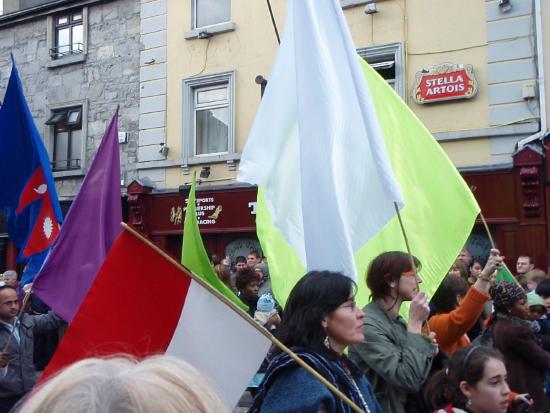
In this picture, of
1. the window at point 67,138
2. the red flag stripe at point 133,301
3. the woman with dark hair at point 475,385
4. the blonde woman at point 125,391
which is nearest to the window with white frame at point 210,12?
the window at point 67,138

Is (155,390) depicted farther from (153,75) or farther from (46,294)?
(153,75)

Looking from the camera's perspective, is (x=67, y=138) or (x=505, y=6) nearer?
(x=505, y=6)

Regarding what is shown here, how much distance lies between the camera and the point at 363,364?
11.5 feet

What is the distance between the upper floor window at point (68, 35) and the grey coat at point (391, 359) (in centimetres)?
1351

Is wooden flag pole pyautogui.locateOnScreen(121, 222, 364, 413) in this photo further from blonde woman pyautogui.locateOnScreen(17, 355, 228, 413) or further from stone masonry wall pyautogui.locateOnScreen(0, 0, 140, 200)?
stone masonry wall pyautogui.locateOnScreen(0, 0, 140, 200)

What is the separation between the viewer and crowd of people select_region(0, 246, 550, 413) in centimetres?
121

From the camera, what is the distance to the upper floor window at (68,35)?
51.5 ft

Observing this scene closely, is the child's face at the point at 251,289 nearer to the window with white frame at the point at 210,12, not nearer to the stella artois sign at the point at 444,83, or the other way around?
the stella artois sign at the point at 444,83

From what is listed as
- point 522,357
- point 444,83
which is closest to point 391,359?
point 522,357

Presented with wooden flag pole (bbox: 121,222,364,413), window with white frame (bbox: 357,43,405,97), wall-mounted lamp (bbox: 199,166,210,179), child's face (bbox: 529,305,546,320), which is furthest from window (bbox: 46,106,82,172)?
wooden flag pole (bbox: 121,222,364,413)

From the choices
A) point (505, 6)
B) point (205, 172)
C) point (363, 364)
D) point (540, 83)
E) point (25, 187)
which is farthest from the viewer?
point (205, 172)

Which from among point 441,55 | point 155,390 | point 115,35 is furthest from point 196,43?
point 155,390

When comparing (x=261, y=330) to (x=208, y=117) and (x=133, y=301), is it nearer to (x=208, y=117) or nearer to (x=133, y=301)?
(x=133, y=301)

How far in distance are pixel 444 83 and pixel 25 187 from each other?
714 centimetres
